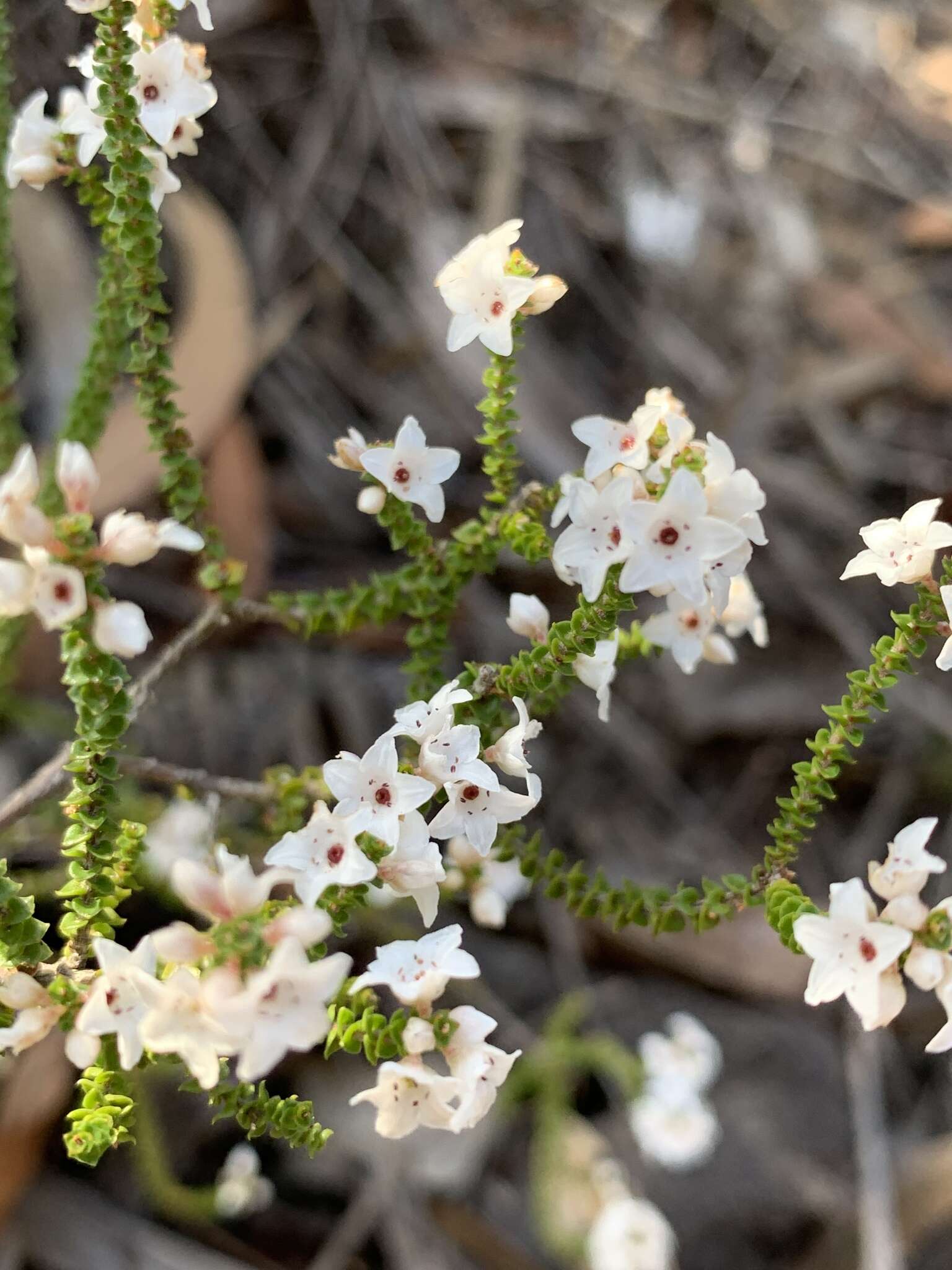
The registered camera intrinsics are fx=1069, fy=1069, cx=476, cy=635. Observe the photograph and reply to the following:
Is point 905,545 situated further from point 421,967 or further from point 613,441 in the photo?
point 421,967

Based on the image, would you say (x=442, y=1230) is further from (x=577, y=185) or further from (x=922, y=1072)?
(x=577, y=185)

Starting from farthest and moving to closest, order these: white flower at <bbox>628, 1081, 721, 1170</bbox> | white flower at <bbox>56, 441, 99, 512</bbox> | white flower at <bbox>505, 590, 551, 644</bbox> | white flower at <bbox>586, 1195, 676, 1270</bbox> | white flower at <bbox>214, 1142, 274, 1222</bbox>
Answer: white flower at <bbox>628, 1081, 721, 1170</bbox> → white flower at <bbox>586, 1195, 676, 1270</bbox> → white flower at <bbox>214, 1142, 274, 1222</bbox> → white flower at <bbox>505, 590, 551, 644</bbox> → white flower at <bbox>56, 441, 99, 512</bbox>

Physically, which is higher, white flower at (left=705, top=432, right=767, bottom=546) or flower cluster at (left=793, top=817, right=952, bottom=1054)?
white flower at (left=705, top=432, right=767, bottom=546)

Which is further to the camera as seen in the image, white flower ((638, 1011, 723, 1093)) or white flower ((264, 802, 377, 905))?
white flower ((638, 1011, 723, 1093))

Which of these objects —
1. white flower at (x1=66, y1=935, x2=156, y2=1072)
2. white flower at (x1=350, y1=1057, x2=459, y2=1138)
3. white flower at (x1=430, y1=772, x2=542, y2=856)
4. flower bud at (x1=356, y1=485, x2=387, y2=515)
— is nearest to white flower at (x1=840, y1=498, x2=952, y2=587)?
white flower at (x1=430, y1=772, x2=542, y2=856)

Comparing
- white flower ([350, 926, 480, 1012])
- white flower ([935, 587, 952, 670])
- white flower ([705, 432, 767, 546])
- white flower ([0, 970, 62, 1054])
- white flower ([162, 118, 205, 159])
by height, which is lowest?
white flower ([0, 970, 62, 1054])

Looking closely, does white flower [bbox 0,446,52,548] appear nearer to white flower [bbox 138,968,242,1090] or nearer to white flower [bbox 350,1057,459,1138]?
white flower [bbox 138,968,242,1090]

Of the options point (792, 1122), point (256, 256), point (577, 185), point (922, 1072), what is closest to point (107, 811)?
point (792, 1122)

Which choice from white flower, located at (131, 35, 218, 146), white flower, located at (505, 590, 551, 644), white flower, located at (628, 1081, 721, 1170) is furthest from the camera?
white flower, located at (628, 1081, 721, 1170)
